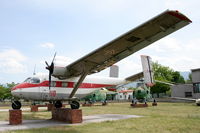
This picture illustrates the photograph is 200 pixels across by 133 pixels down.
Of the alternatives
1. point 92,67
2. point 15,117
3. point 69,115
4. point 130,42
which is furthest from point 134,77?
point 15,117

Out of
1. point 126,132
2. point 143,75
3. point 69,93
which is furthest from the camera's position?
point 143,75

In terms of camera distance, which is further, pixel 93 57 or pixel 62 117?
pixel 62 117

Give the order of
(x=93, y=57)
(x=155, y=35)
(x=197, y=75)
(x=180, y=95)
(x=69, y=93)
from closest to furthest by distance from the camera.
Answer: (x=155, y=35) < (x=93, y=57) < (x=69, y=93) < (x=197, y=75) < (x=180, y=95)

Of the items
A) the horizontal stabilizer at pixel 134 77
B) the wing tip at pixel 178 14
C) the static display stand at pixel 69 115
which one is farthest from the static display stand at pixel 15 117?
the horizontal stabilizer at pixel 134 77

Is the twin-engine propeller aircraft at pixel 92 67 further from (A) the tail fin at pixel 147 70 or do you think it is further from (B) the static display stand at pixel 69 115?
(A) the tail fin at pixel 147 70

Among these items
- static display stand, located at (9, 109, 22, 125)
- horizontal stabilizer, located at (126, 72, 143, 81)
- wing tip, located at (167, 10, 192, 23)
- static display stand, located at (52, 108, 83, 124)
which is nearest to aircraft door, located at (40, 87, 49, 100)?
static display stand, located at (52, 108, 83, 124)

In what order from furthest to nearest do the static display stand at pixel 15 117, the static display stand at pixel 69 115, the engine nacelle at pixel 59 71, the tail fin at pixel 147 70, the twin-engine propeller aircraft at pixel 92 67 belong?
the tail fin at pixel 147 70 → the engine nacelle at pixel 59 71 → the static display stand at pixel 69 115 → the static display stand at pixel 15 117 → the twin-engine propeller aircraft at pixel 92 67

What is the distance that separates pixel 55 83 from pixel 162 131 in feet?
28.9

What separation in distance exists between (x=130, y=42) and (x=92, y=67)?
373 cm

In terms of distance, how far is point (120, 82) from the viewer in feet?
69.5

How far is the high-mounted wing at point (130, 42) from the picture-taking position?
9.45 meters

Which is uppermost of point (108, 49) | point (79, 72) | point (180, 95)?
point (108, 49)

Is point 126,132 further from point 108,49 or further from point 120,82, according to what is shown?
point 120,82

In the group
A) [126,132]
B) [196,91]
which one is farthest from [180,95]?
[126,132]
